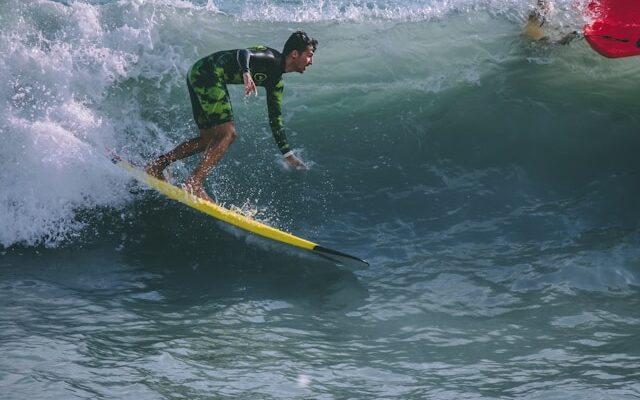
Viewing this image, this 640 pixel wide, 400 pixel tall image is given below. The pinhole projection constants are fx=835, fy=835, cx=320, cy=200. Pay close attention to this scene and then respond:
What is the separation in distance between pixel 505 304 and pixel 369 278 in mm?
1054

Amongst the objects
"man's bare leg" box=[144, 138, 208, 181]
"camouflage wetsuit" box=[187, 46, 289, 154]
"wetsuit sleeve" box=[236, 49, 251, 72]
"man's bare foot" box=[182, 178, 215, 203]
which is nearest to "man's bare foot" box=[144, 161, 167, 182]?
"man's bare leg" box=[144, 138, 208, 181]

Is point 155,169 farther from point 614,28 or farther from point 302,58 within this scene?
point 614,28

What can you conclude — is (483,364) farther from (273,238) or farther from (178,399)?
(273,238)

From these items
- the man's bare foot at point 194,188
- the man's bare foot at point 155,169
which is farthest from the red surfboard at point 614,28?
the man's bare foot at point 155,169

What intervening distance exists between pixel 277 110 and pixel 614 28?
3.88 metres

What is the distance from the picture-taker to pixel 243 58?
6387 mm

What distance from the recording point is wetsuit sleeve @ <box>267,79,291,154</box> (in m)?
6.73

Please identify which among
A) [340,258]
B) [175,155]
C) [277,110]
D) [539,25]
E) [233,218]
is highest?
[539,25]

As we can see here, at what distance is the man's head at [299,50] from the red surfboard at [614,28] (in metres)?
3.65

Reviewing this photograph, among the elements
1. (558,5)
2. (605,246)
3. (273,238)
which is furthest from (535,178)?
(273,238)

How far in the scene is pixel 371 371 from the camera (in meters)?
4.78

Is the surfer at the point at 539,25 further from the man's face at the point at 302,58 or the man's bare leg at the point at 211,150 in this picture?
the man's bare leg at the point at 211,150

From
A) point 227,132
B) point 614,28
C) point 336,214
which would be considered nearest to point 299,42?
point 227,132

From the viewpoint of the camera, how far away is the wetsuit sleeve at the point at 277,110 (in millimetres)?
6727
